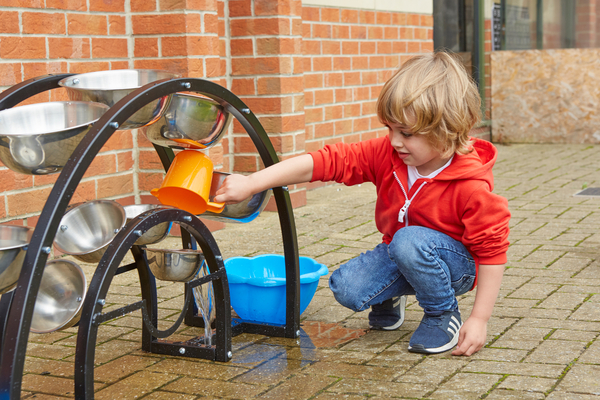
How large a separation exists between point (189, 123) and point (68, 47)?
207 cm

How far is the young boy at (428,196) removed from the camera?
255 cm

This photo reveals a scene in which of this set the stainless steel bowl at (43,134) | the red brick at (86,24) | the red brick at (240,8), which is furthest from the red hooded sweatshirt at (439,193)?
the red brick at (240,8)

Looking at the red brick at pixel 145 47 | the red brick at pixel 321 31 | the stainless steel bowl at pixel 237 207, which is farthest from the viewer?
the red brick at pixel 321 31

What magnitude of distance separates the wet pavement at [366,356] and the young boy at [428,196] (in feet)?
0.56

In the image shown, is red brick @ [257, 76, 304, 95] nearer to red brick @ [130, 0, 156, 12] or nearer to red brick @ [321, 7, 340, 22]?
red brick @ [130, 0, 156, 12]

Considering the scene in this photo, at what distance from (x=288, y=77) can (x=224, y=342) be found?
2.98 m

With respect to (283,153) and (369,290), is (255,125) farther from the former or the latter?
(283,153)

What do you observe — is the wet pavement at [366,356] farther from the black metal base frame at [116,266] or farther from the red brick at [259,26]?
the red brick at [259,26]

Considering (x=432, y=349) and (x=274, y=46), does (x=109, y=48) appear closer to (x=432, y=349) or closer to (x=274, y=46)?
(x=274, y=46)

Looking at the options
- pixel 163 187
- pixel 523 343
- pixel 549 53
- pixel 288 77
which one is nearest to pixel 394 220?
pixel 523 343

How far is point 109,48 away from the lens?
4438mm

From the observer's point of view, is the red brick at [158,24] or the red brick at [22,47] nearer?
the red brick at [22,47]

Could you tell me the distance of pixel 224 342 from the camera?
2.57 m

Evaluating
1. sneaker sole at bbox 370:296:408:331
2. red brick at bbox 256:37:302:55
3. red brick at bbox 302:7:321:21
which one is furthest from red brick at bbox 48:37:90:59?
sneaker sole at bbox 370:296:408:331
